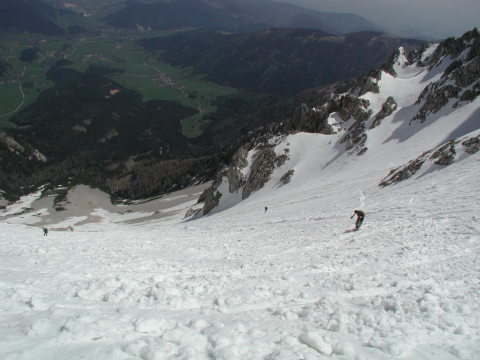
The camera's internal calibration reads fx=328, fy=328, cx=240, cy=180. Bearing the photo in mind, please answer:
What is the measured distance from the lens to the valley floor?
8.37 m

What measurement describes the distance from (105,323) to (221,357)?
3.81 metres

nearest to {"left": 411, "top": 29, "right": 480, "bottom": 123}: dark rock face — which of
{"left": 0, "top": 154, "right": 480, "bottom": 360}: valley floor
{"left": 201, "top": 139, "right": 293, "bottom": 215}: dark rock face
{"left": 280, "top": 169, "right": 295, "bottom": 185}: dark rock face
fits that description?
{"left": 280, "top": 169, "right": 295, "bottom": 185}: dark rock face

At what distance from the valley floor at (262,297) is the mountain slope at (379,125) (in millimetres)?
43027

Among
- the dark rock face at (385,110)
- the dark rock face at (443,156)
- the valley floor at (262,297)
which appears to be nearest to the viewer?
the valley floor at (262,297)

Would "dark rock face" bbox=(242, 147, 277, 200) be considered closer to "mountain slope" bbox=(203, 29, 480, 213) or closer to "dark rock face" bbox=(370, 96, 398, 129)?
"mountain slope" bbox=(203, 29, 480, 213)

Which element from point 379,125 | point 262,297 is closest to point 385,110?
point 379,125

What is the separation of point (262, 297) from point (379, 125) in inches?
3135

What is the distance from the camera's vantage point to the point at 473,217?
2017 cm

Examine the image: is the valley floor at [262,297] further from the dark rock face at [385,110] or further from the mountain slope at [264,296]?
the dark rock face at [385,110]

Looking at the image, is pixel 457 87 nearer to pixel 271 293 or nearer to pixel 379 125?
pixel 379 125

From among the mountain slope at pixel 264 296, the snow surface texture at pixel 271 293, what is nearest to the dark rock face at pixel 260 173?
the snow surface texture at pixel 271 293

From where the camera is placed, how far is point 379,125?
82.2 metres

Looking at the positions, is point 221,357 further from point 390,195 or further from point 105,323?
point 390,195

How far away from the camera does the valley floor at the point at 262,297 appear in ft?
27.5
